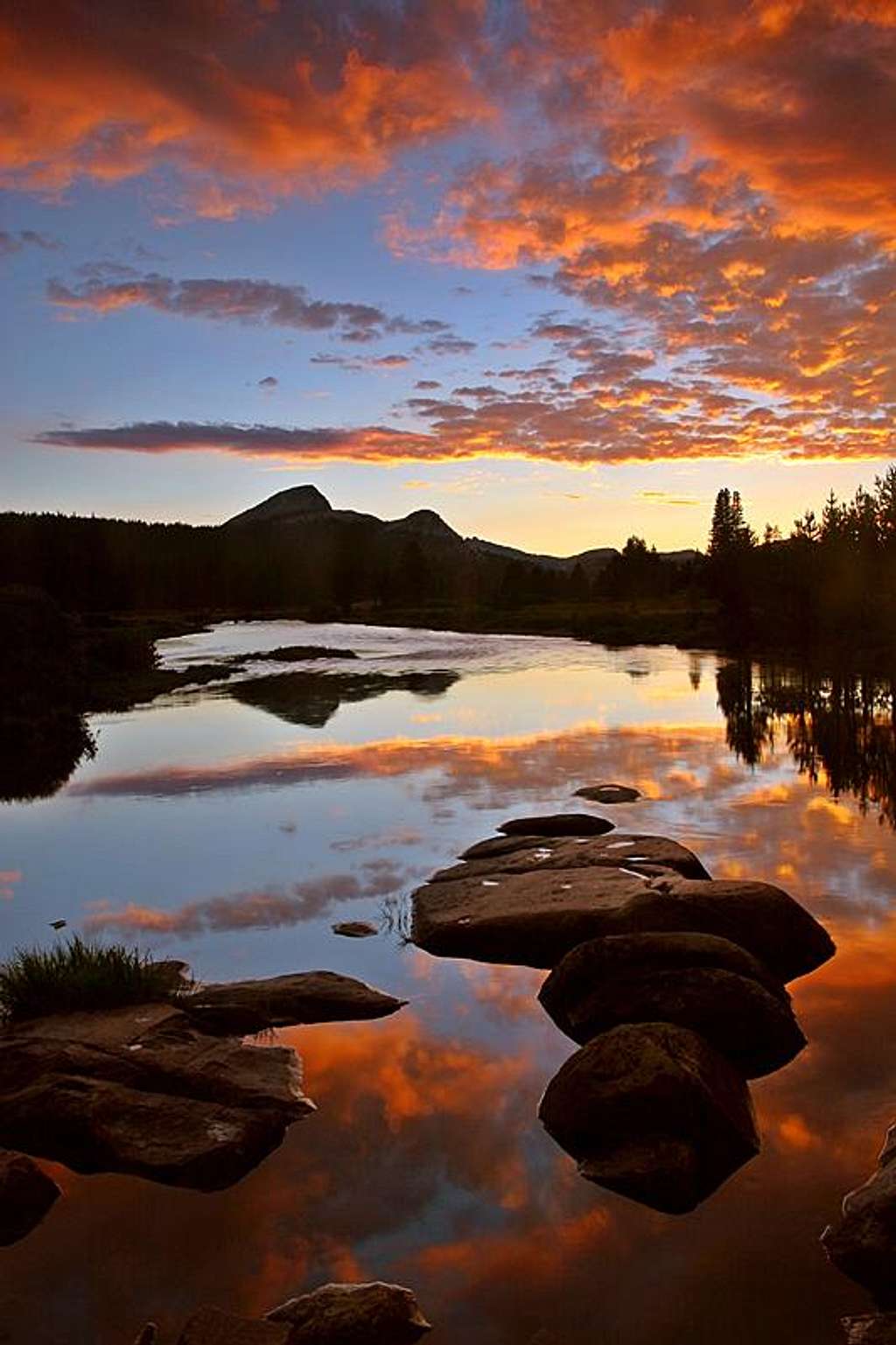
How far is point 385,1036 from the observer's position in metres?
11.7

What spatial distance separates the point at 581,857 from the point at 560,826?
2.83m

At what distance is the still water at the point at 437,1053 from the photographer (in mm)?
7602

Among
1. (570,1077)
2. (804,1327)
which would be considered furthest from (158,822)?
(804,1327)

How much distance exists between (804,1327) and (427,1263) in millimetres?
2461

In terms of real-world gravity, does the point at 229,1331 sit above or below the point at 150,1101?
below

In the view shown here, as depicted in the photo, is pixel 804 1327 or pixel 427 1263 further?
pixel 427 1263

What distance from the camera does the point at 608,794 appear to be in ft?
79.0

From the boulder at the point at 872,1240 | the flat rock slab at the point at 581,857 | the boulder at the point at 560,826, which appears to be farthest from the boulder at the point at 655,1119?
the boulder at the point at 560,826

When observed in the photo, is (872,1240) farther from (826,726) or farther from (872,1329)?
(826,726)

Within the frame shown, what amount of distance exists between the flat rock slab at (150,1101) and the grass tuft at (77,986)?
0.86 metres

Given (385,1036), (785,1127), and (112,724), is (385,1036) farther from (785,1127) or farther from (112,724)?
(112,724)

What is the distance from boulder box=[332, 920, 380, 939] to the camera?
15070mm

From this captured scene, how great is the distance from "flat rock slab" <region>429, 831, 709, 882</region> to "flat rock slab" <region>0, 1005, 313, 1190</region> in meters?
6.71

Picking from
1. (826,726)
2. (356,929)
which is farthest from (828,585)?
(356,929)
